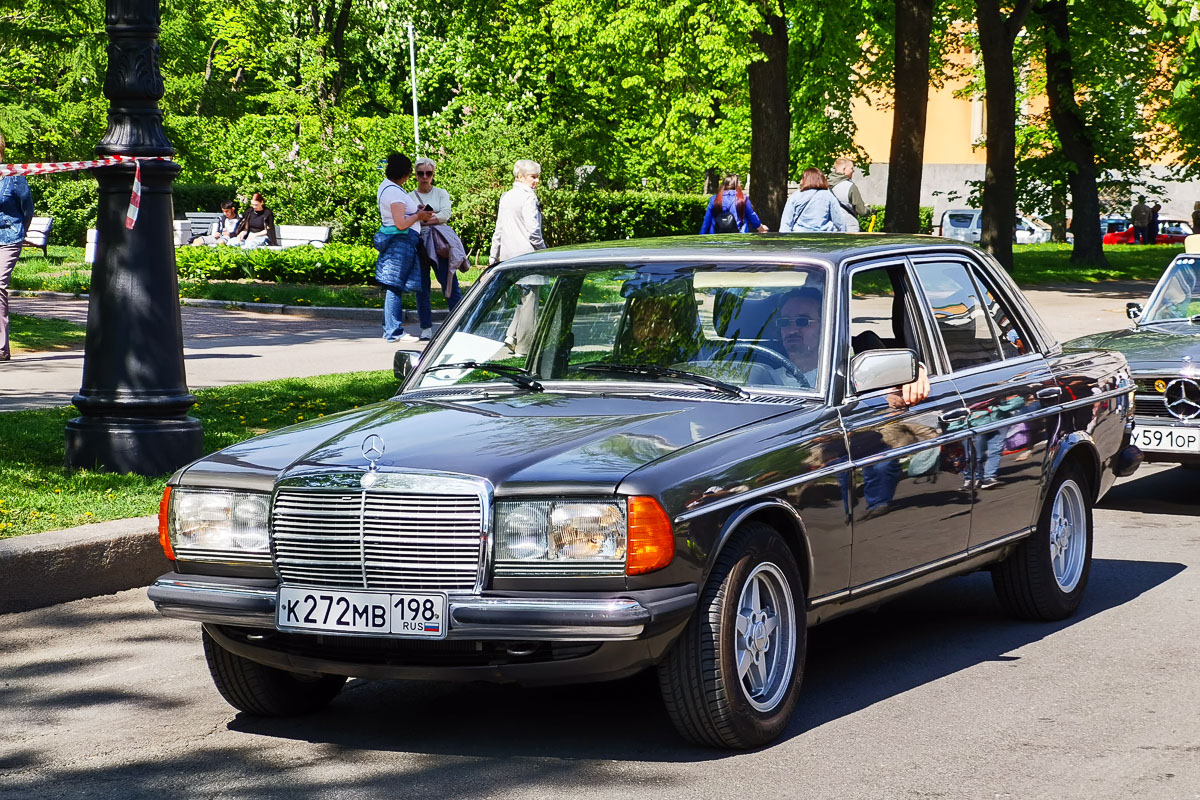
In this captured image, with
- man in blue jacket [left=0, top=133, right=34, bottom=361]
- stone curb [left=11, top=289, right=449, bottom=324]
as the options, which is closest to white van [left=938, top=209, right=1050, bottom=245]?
stone curb [left=11, top=289, right=449, bottom=324]

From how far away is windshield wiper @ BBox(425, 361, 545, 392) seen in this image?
Result: 6.16 m

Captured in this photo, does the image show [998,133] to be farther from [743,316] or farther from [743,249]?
[743,316]

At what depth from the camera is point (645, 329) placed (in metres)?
6.23

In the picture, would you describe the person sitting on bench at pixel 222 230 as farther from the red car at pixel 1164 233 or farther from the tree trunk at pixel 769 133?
the red car at pixel 1164 233

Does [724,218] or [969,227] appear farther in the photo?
[969,227]

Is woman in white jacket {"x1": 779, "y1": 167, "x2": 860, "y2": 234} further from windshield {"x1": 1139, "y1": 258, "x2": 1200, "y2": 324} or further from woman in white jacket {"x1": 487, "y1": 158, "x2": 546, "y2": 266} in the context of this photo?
windshield {"x1": 1139, "y1": 258, "x2": 1200, "y2": 324}

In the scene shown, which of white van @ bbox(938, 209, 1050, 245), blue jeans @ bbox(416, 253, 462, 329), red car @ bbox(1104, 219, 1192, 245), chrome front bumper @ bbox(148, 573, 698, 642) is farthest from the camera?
red car @ bbox(1104, 219, 1192, 245)

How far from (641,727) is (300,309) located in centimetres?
1834

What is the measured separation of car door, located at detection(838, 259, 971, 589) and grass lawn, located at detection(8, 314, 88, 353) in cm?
1163

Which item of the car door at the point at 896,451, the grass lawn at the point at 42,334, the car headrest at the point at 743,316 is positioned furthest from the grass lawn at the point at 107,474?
the car door at the point at 896,451

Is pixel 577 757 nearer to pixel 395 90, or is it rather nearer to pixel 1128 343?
pixel 1128 343

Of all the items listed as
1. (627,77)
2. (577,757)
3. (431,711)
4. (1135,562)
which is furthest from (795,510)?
(627,77)

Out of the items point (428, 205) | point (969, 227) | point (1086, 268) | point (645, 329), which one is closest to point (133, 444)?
point (645, 329)

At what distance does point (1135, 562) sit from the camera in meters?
8.71
